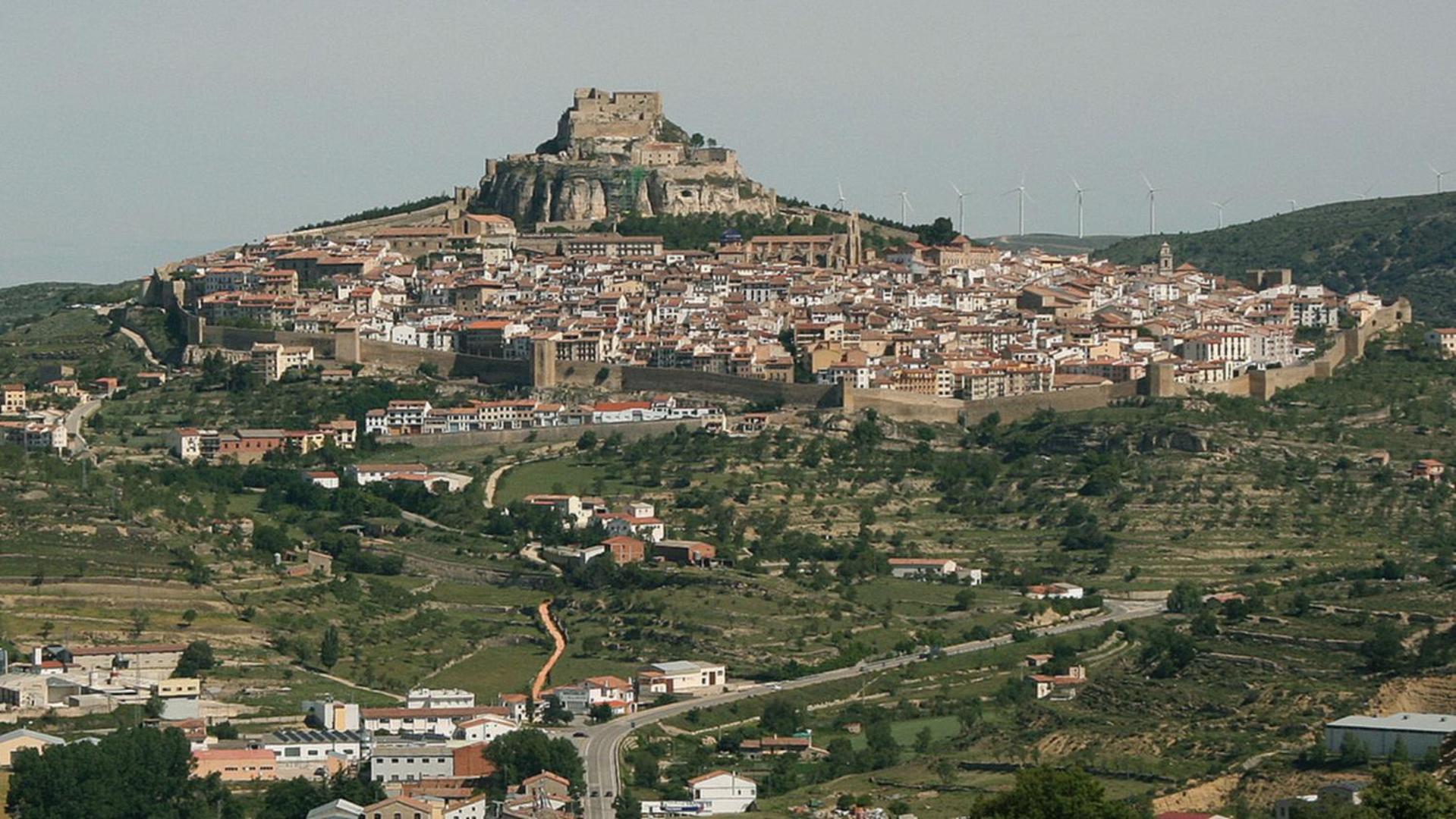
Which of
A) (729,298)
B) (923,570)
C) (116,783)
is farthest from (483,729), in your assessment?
(729,298)

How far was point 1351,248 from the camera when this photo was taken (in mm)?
113125

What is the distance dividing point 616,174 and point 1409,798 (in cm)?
5604

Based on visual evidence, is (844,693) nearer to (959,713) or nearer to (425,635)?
(959,713)

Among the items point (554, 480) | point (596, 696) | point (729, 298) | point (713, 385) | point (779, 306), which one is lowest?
point (596, 696)

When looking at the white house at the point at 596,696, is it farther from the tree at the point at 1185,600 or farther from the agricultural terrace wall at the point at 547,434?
the agricultural terrace wall at the point at 547,434

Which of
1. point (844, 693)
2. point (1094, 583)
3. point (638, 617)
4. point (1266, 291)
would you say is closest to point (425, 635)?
point (638, 617)

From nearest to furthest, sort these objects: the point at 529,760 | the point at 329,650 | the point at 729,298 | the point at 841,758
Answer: the point at 529,760 → the point at 841,758 → the point at 329,650 → the point at 729,298

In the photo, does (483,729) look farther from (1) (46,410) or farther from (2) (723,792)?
(1) (46,410)

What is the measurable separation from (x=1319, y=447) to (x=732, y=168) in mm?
26102

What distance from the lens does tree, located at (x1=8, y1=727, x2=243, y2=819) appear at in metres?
44.0

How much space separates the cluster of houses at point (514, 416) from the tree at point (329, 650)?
15.8 metres

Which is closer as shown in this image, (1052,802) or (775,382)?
(1052,802)

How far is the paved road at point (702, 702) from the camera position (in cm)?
4647

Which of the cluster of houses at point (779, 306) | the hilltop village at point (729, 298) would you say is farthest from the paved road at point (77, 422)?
the cluster of houses at point (779, 306)
